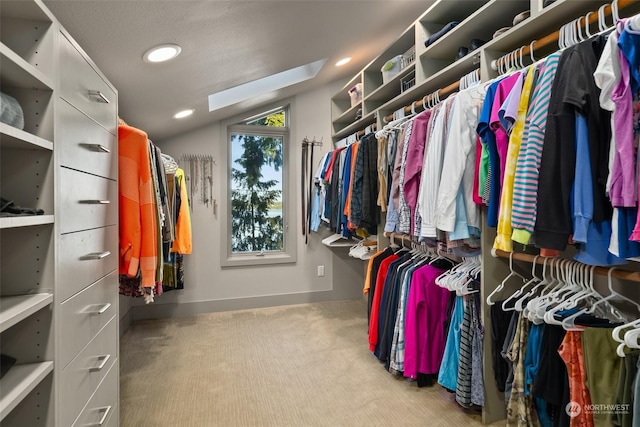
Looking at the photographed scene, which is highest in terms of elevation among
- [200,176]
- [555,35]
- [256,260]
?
[555,35]

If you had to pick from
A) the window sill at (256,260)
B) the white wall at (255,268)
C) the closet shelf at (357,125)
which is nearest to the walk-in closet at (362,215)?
the closet shelf at (357,125)

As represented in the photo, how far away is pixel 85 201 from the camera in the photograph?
1.25m

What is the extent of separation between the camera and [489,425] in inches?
70.1

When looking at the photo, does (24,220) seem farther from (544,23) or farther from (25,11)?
(544,23)

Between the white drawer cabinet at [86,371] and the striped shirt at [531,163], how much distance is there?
163 cm

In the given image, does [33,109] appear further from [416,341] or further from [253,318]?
[253,318]

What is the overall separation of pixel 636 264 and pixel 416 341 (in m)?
1.16

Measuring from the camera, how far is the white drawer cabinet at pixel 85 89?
111 cm

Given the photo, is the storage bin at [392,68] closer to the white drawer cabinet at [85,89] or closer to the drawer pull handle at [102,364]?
the white drawer cabinet at [85,89]

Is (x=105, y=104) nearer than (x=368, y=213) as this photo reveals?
Yes

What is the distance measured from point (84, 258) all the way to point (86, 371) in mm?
416

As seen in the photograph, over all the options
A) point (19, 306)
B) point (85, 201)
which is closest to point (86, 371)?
point (19, 306)

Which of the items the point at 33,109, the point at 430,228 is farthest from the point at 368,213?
the point at 33,109

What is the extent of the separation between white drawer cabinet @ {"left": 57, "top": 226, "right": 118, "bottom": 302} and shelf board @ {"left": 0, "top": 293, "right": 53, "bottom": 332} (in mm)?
75
